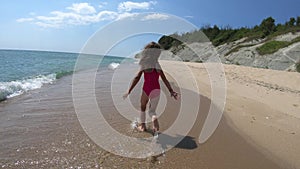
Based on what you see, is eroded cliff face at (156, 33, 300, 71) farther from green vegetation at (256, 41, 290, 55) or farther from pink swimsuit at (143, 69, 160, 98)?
pink swimsuit at (143, 69, 160, 98)

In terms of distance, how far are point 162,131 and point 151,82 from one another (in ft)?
Result: 3.55

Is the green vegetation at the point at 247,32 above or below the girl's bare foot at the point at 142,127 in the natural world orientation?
above

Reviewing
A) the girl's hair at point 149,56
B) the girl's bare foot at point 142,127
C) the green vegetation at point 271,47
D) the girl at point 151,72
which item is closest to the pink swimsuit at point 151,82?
the girl at point 151,72

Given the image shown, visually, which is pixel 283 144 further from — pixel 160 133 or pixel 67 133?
pixel 67 133

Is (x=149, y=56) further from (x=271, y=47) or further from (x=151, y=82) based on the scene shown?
(x=271, y=47)

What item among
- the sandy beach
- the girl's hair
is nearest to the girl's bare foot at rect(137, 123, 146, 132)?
the sandy beach

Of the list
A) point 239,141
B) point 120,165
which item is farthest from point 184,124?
point 120,165

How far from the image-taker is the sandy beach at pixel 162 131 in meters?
3.54

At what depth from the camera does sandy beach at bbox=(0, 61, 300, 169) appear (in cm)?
354

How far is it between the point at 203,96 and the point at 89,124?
15.2 ft

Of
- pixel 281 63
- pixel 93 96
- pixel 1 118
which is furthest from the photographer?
pixel 281 63

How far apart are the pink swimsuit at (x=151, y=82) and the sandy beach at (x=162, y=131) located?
857mm

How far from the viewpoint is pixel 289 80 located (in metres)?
12.3

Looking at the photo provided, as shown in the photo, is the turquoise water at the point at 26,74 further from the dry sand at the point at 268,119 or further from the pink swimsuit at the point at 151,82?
the dry sand at the point at 268,119
